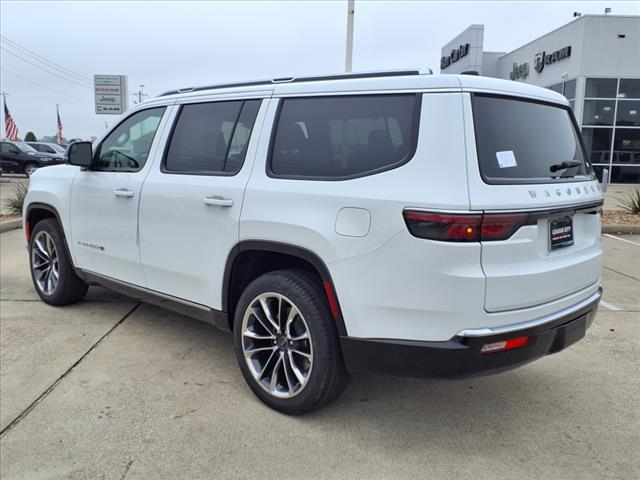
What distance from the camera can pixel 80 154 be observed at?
4.38 m

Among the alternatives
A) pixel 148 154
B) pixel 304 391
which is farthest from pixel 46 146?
pixel 304 391

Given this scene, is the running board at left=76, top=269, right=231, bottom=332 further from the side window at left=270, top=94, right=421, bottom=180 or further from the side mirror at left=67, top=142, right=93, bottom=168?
the side window at left=270, top=94, right=421, bottom=180

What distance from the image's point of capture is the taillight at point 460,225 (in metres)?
2.40

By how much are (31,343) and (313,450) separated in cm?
270

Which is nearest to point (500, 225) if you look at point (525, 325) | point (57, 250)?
point (525, 325)

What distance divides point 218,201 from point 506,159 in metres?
1.69

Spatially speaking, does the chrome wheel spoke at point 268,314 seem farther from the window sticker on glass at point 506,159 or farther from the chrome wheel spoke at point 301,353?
the window sticker on glass at point 506,159

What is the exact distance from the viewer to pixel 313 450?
285 cm

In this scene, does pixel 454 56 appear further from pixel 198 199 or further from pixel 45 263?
pixel 198 199

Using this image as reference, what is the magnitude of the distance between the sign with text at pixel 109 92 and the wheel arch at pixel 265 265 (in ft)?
45.2

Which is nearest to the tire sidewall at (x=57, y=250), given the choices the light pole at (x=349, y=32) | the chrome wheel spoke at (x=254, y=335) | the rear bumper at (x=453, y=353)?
the chrome wheel spoke at (x=254, y=335)

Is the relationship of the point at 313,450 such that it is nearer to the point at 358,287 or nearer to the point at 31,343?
the point at 358,287

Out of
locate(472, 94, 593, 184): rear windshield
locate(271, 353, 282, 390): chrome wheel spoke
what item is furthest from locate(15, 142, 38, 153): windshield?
locate(472, 94, 593, 184): rear windshield

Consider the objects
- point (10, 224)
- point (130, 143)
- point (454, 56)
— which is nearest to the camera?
point (130, 143)
